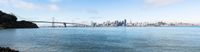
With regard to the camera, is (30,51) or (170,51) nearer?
(30,51)

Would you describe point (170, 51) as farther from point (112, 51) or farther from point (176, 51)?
point (112, 51)

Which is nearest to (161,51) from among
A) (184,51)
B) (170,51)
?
(170,51)

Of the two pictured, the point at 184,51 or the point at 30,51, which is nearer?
the point at 30,51

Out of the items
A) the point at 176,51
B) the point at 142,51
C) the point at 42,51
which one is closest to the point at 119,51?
the point at 142,51

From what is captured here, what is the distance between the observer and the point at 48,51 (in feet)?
134

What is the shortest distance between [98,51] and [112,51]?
239 centimetres

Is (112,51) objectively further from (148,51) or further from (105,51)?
(148,51)

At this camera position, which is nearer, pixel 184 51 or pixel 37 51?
pixel 37 51

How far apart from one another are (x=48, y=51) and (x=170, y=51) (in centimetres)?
2078

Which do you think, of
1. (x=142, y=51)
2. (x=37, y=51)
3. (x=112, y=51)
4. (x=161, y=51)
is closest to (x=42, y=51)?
(x=37, y=51)

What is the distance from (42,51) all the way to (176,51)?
2286cm

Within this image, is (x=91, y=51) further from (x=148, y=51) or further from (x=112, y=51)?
(x=148, y=51)

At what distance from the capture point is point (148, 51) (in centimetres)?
4234

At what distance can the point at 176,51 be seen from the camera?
4303cm
